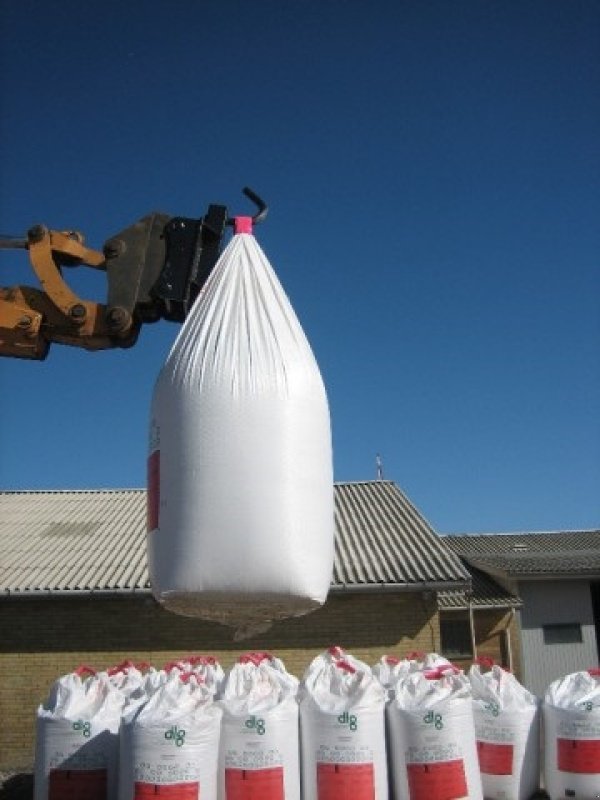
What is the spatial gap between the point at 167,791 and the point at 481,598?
14.9 m

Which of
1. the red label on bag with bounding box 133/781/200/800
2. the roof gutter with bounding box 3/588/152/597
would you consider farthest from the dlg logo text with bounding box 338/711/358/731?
the roof gutter with bounding box 3/588/152/597

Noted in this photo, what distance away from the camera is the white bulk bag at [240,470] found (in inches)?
105

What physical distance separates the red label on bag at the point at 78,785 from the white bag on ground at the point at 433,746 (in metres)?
1.36

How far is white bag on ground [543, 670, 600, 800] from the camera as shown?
3725 millimetres

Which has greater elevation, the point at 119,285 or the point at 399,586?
the point at 119,285

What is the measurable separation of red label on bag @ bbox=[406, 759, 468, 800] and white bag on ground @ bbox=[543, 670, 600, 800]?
70cm

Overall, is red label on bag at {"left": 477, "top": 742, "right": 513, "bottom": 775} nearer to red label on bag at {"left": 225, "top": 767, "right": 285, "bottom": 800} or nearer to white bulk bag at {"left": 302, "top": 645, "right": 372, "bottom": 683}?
white bulk bag at {"left": 302, "top": 645, "right": 372, "bottom": 683}

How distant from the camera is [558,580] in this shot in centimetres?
1720

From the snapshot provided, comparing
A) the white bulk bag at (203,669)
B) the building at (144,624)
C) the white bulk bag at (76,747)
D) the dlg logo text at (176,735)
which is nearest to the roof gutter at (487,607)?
the building at (144,624)

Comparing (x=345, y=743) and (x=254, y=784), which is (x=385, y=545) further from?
(x=254, y=784)

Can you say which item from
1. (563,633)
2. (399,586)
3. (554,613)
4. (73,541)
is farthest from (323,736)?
(563,633)

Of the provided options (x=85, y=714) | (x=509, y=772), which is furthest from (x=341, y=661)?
(x=85, y=714)

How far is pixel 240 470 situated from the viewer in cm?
273

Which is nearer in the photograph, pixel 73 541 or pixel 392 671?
pixel 392 671
